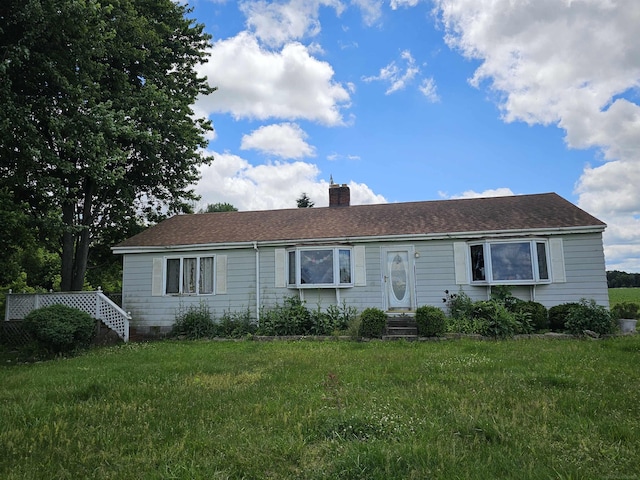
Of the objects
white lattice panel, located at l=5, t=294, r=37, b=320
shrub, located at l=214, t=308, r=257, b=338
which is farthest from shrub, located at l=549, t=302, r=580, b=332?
white lattice panel, located at l=5, t=294, r=37, b=320

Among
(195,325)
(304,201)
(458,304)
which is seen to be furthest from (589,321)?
(304,201)

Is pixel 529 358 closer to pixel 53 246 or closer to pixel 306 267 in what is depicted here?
pixel 306 267

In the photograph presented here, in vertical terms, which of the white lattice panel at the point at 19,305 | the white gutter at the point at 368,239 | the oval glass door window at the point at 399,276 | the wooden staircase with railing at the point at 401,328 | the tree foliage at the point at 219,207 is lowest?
the wooden staircase with railing at the point at 401,328

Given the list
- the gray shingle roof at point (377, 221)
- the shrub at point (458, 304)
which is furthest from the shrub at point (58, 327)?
the shrub at point (458, 304)

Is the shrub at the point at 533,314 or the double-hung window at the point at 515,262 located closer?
the shrub at the point at 533,314

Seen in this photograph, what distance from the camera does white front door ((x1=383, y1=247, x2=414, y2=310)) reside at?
42.5 ft

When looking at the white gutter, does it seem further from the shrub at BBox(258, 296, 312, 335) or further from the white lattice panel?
the white lattice panel

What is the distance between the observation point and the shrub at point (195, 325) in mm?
12969

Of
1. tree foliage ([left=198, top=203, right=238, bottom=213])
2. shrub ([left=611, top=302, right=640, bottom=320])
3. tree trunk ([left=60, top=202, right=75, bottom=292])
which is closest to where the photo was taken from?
shrub ([left=611, top=302, right=640, bottom=320])

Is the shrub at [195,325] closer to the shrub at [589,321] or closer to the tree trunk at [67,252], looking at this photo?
the tree trunk at [67,252]

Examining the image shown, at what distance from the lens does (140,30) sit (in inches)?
583

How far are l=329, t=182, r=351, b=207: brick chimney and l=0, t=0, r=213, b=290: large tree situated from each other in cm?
618

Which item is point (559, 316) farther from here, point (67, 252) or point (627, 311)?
point (67, 252)

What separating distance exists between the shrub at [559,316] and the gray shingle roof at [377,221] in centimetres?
239
